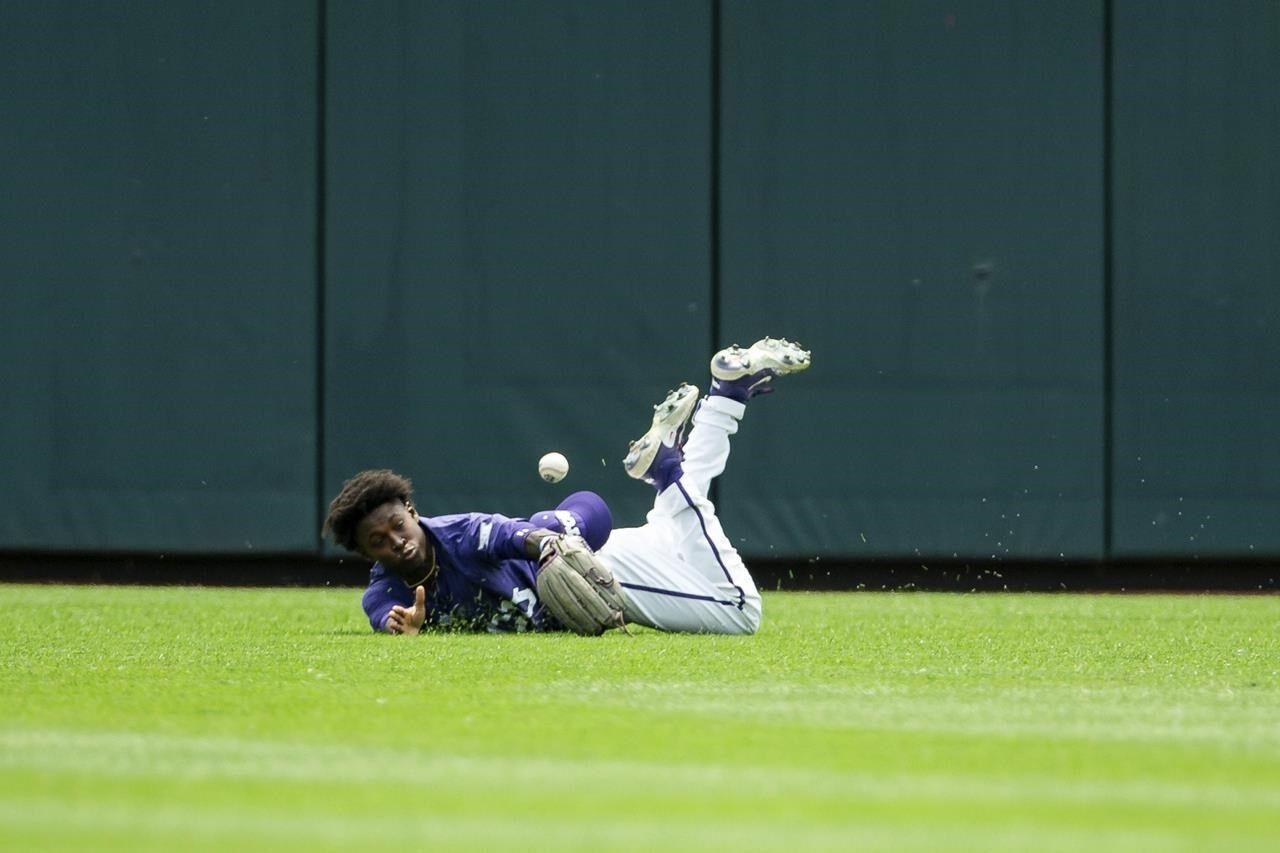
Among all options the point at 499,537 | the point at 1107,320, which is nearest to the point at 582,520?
the point at 499,537

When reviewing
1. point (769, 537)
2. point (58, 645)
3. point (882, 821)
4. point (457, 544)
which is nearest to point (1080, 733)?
point (882, 821)

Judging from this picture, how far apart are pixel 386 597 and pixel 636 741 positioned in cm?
298

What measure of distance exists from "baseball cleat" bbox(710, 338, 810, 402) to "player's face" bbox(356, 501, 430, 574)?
4.12 feet

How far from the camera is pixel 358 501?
246 inches

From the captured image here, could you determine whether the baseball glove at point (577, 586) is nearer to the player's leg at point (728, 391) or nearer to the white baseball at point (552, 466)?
the player's leg at point (728, 391)

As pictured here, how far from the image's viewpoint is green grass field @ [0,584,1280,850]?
2783 mm

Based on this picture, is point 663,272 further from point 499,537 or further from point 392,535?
point 392,535

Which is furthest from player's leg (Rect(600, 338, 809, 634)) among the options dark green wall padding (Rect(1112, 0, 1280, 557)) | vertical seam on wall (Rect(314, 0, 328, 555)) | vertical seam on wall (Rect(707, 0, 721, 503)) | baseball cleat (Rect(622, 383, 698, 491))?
dark green wall padding (Rect(1112, 0, 1280, 557))

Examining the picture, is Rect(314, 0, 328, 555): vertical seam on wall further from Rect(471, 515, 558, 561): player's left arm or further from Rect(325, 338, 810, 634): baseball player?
Rect(471, 515, 558, 561): player's left arm

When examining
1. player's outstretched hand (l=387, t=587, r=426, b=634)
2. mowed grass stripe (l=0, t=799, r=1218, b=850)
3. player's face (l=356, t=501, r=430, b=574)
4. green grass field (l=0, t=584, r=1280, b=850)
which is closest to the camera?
mowed grass stripe (l=0, t=799, r=1218, b=850)

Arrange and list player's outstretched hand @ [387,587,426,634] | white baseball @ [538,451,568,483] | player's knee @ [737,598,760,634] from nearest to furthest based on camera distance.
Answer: player's outstretched hand @ [387,587,426,634]
player's knee @ [737,598,760,634]
white baseball @ [538,451,568,483]

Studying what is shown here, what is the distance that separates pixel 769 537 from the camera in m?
10.2

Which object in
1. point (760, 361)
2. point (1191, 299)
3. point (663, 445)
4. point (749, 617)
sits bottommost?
point (749, 617)

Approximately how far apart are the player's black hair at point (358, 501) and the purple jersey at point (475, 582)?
0.15 m
